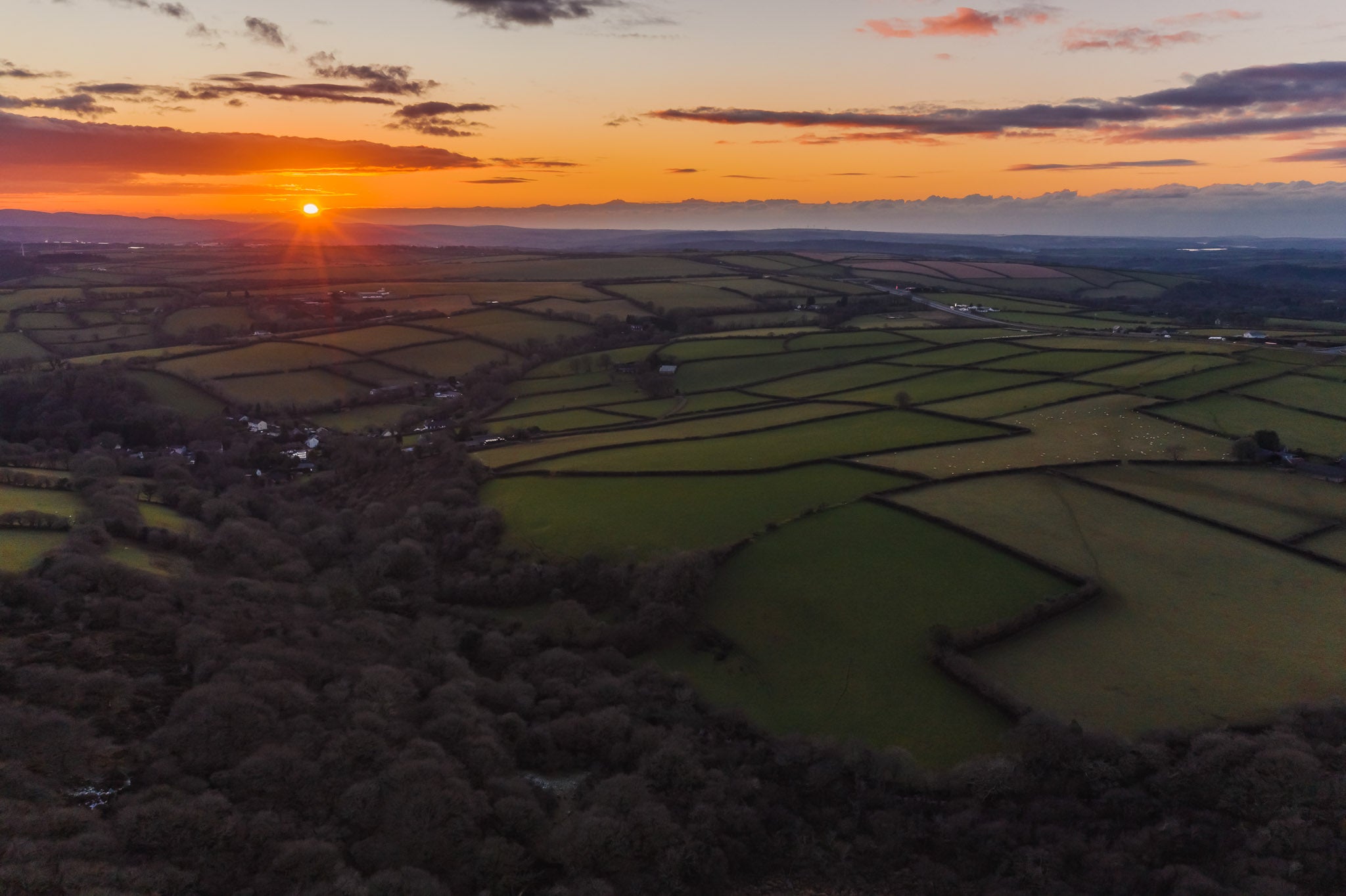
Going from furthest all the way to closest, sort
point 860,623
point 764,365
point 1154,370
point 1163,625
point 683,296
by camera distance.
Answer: point 683,296 → point 764,365 → point 1154,370 → point 860,623 → point 1163,625

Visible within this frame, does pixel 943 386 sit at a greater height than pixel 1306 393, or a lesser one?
lesser

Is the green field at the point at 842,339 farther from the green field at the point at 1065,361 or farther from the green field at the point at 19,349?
the green field at the point at 19,349

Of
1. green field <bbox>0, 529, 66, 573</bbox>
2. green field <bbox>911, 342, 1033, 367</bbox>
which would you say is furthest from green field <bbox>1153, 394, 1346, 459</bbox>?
green field <bbox>0, 529, 66, 573</bbox>

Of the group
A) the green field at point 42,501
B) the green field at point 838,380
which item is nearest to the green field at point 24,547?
the green field at point 42,501

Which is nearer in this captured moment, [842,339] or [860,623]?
[860,623]

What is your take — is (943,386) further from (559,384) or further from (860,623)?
(860,623)

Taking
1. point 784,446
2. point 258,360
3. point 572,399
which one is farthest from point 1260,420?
point 258,360
